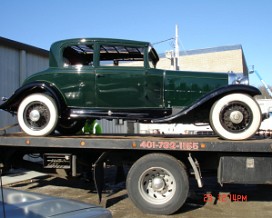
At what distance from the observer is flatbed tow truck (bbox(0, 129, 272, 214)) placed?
5.16 metres

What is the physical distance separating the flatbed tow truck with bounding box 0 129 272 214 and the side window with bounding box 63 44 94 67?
1479mm

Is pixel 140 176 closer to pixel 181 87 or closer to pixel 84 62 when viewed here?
pixel 181 87

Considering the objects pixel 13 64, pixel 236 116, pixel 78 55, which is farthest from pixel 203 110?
pixel 13 64

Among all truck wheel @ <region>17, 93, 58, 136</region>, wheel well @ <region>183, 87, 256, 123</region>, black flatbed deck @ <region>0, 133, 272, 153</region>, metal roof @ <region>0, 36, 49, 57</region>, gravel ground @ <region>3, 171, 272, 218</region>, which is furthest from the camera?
metal roof @ <region>0, 36, 49, 57</region>

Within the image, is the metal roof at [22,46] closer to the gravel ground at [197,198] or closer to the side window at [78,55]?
the gravel ground at [197,198]

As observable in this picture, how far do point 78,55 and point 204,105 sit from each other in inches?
91.5

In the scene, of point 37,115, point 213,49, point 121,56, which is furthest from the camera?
point 213,49

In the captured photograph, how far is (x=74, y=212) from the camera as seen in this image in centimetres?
241

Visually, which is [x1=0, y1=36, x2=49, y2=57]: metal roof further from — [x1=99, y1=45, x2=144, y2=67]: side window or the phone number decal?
the phone number decal

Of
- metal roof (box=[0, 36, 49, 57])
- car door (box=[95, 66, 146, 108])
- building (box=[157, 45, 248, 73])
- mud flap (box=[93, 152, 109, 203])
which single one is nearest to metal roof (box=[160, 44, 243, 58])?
building (box=[157, 45, 248, 73])

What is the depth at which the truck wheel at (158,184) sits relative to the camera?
17.3ft

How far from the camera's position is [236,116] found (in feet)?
18.0

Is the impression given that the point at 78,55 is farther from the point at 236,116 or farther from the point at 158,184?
the point at 236,116

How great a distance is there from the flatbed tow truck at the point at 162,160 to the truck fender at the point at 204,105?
508 mm
